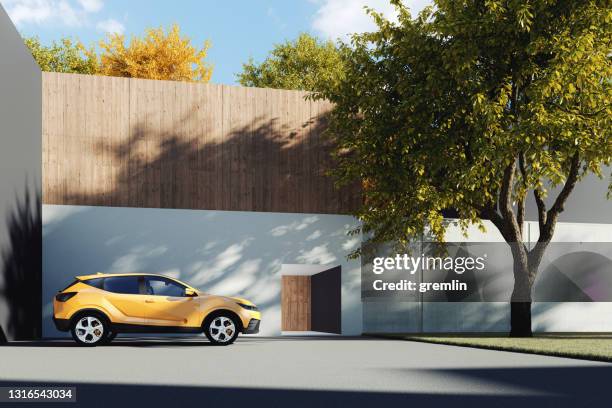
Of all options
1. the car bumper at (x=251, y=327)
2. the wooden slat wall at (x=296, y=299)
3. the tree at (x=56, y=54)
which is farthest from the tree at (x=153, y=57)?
the car bumper at (x=251, y=327)

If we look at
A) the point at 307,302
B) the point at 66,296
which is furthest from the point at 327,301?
the point at 66,296

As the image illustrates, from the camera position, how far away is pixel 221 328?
17531 millimetres

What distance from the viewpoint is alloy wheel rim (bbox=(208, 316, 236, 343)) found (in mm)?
17422

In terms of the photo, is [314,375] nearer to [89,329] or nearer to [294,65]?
[89,329]

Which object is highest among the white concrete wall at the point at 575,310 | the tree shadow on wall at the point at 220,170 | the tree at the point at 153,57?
the tree at the point at 153,57

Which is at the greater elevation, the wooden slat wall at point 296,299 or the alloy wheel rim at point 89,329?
the alloy wheel rim at point 89,329

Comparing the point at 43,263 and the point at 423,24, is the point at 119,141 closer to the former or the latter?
the point at 43,263

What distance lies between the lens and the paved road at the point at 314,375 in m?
8.59

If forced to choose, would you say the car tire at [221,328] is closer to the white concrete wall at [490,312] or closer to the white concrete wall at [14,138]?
the white concrete wall at [14,138]

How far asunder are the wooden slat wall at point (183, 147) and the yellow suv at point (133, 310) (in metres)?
5.49

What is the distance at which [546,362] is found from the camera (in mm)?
13250

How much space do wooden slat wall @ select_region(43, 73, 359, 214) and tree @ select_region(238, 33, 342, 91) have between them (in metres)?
22.7

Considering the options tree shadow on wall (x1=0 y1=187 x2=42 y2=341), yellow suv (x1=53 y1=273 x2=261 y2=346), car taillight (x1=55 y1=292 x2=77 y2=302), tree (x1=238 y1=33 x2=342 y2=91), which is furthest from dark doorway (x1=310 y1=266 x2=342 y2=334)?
tree (x1=238 y1=33 x2=342 y2=91)

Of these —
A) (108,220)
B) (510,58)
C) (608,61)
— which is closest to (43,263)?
(108,220)
